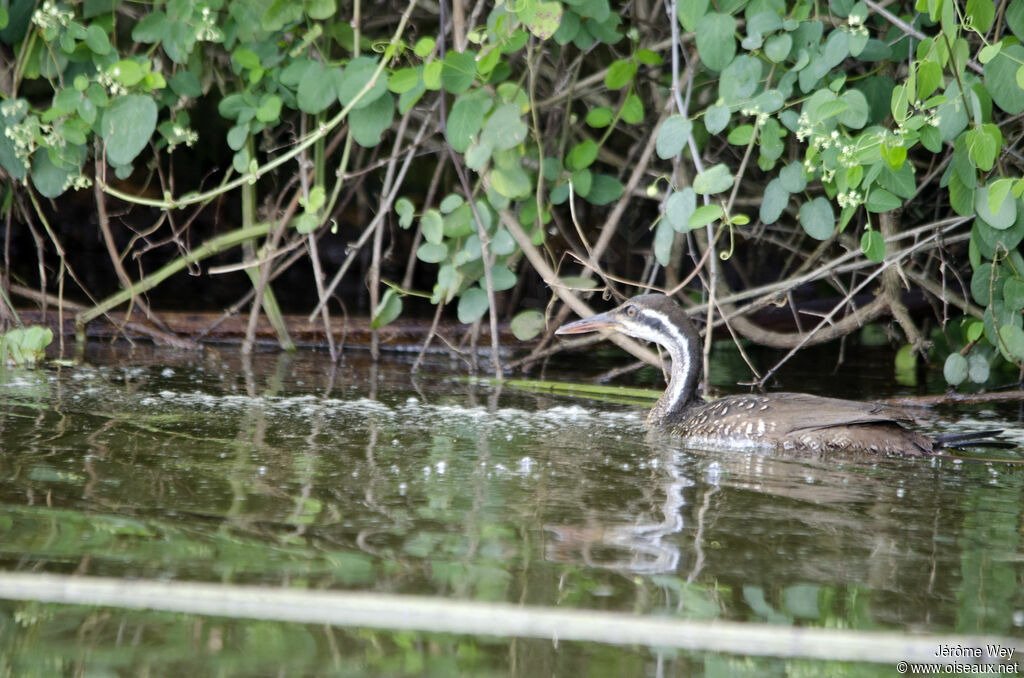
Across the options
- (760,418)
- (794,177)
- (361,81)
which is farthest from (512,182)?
(760,418)

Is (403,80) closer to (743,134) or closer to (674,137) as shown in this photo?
(674,137)

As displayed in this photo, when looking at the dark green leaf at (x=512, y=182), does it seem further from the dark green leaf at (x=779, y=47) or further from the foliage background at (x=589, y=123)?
the dark green leaf at (x=779, y=47)

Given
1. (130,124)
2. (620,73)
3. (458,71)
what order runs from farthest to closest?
(620,73) < (130,124) < (458,71)

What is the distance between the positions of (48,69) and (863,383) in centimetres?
481

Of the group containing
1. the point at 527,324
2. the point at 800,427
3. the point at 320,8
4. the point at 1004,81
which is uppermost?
the point at 320,8

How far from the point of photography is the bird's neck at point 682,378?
5176 millimetres

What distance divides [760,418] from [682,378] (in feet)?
2.13

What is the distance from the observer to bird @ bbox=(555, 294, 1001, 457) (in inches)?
175

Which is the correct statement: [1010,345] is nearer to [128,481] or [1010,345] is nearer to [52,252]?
[128,481]

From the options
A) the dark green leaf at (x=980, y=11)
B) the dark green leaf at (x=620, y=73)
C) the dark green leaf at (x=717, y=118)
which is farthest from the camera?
the dark green leaf at (x=620, y=73)

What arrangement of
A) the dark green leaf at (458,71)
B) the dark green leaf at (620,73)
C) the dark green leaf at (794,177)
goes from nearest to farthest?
the dark green leaf at (794,177) < the dark green leaf at (458,71) < the dark green leaf at (620,73)

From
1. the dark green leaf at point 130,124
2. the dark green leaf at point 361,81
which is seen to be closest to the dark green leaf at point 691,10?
the dark green leaf at point 361,81

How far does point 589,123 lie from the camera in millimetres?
5742

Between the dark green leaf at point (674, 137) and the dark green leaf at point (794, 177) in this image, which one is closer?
the dark green leaf at point (674, 137)
